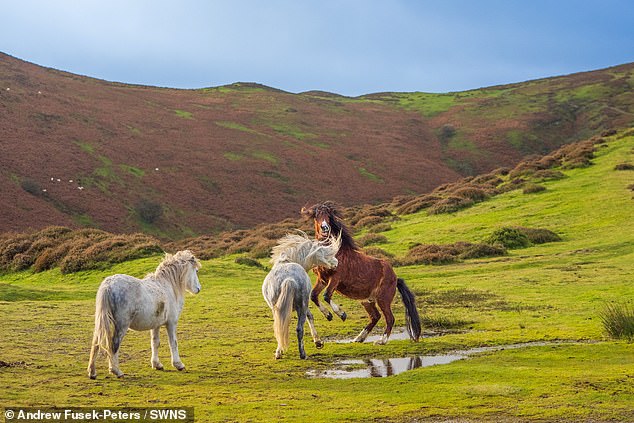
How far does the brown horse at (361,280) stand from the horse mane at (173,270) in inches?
129

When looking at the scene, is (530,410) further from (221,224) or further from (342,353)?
(221,224)

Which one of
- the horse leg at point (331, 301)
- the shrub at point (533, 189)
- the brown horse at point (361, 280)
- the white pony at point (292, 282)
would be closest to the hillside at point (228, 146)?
the shrub at point (533, 189)

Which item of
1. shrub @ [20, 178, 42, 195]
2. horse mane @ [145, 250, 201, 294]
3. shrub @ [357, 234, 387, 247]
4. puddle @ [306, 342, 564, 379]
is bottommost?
puddle @ [306, 342, 564, 379]

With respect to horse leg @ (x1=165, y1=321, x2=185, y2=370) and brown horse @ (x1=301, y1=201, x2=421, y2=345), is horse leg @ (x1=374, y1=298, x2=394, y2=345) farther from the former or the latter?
horse leg @ (x1=165, y1=321, x2=185, y2=370)

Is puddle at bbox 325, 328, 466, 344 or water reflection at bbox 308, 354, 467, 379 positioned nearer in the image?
water reflection at bbox 308, 354, 467, 379

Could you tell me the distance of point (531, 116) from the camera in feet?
376

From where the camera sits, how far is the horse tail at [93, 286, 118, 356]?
12047 millimetres

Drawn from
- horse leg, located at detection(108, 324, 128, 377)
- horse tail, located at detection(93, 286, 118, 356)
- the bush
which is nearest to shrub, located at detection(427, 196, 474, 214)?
the bush

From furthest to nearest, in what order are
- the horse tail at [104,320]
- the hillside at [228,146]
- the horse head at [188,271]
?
the hillside at [228,146] → the horse head at [188,271] → the horse tail at [104,320]

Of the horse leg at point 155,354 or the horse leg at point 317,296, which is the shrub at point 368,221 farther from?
the horse leg at point 155,354

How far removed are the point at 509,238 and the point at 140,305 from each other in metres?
26.2

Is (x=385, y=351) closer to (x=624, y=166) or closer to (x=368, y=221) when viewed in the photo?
(x=368, y=221)

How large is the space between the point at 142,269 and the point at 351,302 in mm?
11043

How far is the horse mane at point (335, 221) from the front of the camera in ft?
54.6
